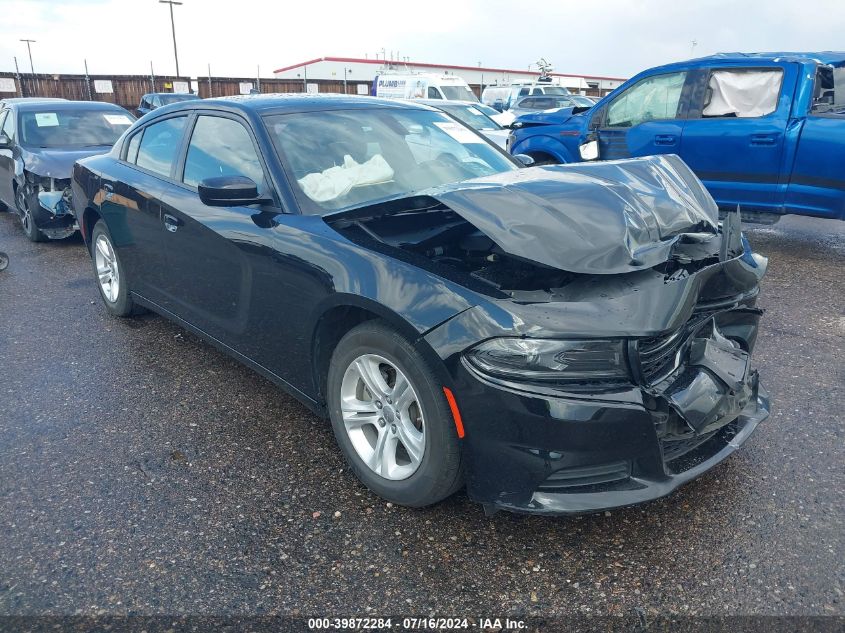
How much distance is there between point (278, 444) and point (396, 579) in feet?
3.77

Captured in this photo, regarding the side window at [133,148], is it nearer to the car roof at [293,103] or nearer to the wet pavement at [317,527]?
the car roof at [293,103]

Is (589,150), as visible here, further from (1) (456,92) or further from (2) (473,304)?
(1) (456,92)

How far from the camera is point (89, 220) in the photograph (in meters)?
5.07

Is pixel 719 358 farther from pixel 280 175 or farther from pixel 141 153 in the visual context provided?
pixel 141 153

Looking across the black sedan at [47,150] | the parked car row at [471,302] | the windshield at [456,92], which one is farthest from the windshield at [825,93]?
the windshield at [456,92]

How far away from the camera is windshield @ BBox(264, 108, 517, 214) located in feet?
10.4

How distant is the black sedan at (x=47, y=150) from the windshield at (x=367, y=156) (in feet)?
17.0

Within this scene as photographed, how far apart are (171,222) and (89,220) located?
1.76m

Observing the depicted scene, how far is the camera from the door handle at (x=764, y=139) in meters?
6.43

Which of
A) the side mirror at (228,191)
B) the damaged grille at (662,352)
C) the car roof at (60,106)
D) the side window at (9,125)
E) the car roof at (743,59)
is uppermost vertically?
the car roof at (743,59)

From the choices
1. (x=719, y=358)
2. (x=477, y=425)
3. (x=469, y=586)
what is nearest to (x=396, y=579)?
(x=469, y=586)

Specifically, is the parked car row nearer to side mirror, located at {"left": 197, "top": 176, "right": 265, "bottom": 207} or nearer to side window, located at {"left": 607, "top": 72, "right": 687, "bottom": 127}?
side mirror, located at {"left": 197, "top": 176, "right": 265, "bottom": 207}

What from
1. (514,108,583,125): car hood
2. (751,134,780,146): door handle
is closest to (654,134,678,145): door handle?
(751,134,780,146): door handle

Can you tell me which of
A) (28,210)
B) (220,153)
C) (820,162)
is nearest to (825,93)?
(820,162)
